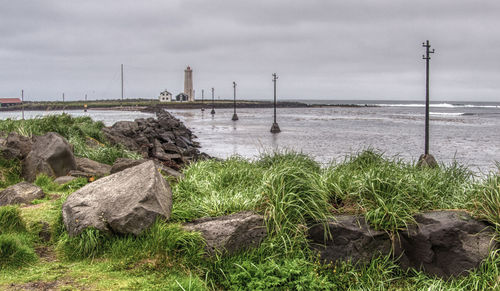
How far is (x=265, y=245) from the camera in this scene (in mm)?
5285

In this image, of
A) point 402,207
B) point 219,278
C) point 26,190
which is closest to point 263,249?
point 219,278

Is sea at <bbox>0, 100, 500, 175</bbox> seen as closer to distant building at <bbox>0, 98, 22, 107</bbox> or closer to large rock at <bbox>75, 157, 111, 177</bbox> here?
large rock at <bbox>75, 157, 111, 177</bbox>

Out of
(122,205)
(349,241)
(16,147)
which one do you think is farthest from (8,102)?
(349,241)

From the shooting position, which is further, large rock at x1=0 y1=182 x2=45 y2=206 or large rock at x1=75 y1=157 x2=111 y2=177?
large rock at x1=75 y1=157 x2=111 y2=177

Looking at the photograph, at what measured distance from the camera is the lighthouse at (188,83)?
13612 cm

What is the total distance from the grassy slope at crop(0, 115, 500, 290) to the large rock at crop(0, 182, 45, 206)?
81 centimetres

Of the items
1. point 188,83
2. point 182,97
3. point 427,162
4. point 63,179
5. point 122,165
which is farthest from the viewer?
point 182,97

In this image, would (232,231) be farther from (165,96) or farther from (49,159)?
(165,96)

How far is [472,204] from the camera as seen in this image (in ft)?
18.8

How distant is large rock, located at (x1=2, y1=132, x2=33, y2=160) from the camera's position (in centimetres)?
967

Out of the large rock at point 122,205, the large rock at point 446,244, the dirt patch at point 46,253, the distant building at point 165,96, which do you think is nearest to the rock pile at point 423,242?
the large rock at point 446,244

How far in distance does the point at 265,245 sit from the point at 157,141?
58.3 ft

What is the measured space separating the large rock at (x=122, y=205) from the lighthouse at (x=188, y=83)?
435 ft

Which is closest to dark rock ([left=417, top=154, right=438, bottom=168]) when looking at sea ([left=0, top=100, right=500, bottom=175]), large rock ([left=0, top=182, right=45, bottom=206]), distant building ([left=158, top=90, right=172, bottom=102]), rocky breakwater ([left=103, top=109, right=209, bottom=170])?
sea ([left=0, top=100, right=500, bottom=175])
